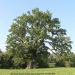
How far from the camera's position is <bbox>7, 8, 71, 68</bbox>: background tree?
64.3 m

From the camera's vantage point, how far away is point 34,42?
64562 millimetres

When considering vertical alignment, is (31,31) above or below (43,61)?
above

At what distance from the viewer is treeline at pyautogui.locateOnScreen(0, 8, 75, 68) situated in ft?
211

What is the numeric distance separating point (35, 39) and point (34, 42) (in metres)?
0.66

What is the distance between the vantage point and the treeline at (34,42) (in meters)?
64.4

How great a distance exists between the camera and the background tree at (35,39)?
64.3 metres

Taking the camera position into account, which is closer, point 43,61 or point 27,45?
point 27,45

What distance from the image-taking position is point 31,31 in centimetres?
6494

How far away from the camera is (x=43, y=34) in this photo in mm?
64125

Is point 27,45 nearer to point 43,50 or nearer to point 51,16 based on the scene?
point 43,50

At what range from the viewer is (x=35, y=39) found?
6462cm

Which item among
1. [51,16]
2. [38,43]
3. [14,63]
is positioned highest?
[51,16]

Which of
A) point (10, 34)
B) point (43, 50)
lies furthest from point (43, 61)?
point (10, 34)

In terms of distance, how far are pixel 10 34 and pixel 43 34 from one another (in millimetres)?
7358
